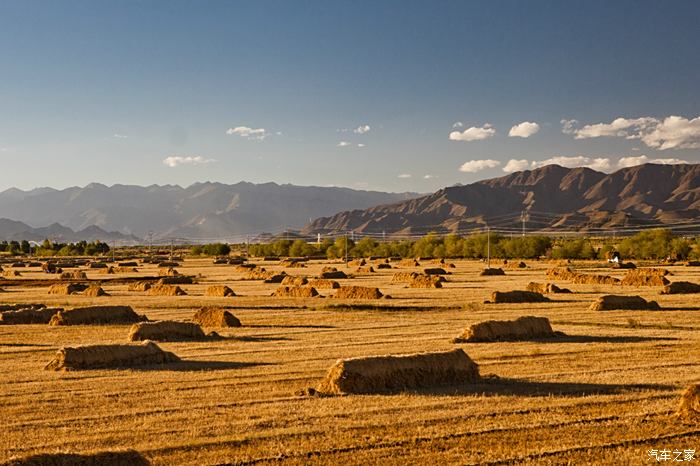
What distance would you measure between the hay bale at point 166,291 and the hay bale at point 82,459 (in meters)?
49.9

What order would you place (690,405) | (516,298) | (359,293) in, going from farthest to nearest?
(359,293) → (516,298) → (690,405)

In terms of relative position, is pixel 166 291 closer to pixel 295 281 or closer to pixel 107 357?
pixel 295 281

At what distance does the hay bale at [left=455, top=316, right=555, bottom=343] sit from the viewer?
29.3 metres

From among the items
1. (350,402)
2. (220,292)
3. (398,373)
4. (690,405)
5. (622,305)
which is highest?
(690,405)

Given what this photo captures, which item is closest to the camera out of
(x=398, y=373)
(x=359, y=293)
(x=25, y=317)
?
(x=398, y=373)

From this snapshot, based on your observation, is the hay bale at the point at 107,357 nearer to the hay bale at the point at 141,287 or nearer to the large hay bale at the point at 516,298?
the large hay bale at the point at 516,298

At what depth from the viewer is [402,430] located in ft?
49.2

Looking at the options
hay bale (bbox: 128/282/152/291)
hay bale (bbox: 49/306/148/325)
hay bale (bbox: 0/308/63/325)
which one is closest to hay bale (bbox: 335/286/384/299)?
hay bale (bbox: 49/306/148/325)

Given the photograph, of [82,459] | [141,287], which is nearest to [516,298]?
[141,287]

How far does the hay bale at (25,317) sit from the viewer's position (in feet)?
127

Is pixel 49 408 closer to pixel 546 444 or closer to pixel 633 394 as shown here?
pixel 546 444

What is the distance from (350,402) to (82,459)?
7.97 meters

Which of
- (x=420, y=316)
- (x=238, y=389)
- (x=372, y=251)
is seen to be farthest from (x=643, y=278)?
(x=372, y=251)

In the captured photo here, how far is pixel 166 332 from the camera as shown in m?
31.0
